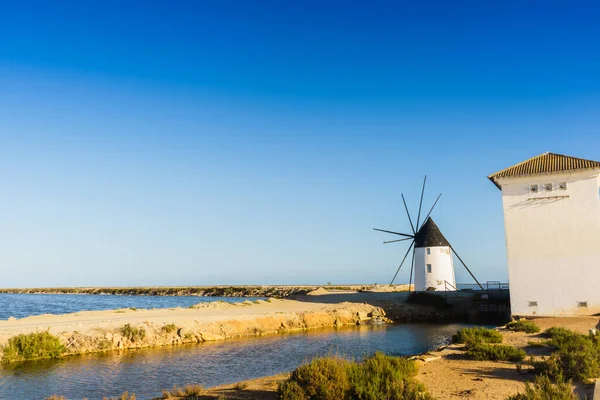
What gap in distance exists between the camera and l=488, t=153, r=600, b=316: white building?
2403cm

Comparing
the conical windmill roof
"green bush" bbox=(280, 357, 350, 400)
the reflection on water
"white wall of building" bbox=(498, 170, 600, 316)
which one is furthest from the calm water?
"white wall of building" bbox=(498, 170, 600, 316)

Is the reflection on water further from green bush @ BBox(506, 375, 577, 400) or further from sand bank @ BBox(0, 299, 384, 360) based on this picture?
green bush @ BBox(506, 375, 577, 400)

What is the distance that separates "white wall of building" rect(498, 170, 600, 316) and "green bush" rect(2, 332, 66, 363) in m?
23.7

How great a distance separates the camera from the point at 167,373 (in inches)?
588

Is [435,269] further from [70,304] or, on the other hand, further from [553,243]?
[70,304]

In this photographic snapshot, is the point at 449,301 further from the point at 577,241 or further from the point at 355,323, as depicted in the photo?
the point at 577,241

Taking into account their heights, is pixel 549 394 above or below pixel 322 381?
above

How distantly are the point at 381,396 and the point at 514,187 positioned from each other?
2195 cm

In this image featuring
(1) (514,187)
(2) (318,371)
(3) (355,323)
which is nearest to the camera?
(2) (318,371)

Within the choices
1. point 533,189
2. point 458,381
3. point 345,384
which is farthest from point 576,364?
point 533,189

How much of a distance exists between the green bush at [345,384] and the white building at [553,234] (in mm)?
19890

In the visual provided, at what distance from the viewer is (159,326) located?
2202 cm

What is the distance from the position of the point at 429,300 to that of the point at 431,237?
636 centimetres

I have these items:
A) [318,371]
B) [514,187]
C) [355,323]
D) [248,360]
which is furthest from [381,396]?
[355,323]
